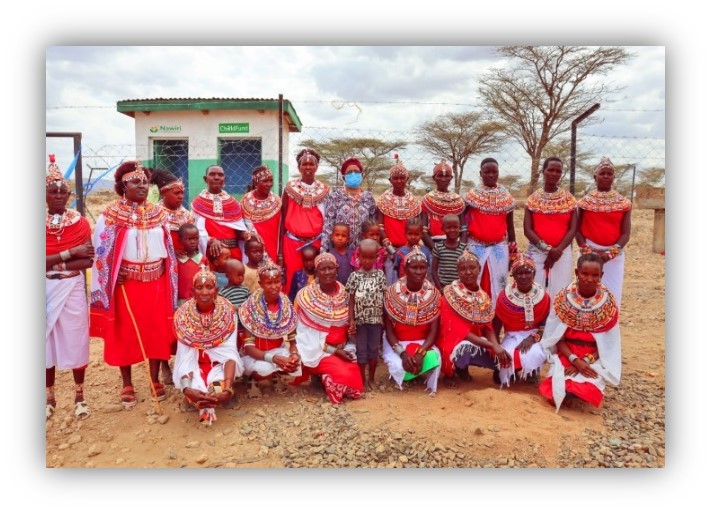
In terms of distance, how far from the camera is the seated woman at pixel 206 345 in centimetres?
362

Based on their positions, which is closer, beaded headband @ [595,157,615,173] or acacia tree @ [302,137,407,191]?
beaded headband @ [595,157,615,173]

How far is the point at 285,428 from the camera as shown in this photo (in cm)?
361

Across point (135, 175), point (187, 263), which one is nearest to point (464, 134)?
point (187, 263)

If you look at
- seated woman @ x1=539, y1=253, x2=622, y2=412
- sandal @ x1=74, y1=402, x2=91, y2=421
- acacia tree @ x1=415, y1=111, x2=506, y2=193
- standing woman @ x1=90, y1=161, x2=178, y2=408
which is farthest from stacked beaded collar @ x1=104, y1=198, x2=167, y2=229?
acacia tree @ x1=415, y1=111, x2=506, y2=193

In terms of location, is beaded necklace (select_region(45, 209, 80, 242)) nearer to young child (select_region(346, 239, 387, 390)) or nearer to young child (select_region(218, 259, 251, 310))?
young child (select_region(218, 259, 251, 310))

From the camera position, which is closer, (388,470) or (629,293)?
(388,470)

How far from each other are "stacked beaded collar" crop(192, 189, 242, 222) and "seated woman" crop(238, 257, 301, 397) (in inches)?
33.9

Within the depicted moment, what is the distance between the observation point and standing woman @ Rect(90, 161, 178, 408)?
146 inches

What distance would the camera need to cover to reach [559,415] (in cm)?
372
